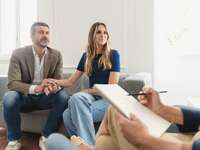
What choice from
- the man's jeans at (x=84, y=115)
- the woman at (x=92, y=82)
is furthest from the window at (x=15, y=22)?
the man's jeans at (x=84, y=115)

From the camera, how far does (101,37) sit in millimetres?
2635

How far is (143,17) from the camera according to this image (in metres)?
3.21

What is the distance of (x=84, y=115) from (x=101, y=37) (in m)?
0.77

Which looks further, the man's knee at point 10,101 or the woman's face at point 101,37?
the woman's face at point 101,37

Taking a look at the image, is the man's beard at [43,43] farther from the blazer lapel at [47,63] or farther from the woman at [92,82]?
the woman at [92,82]

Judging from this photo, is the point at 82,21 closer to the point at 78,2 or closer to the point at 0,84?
the point at 78,2

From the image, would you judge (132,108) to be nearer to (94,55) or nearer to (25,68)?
(94,55)

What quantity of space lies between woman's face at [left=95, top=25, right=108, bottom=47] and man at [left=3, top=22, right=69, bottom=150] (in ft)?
1.55

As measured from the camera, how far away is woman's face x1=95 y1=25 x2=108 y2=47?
2.62 meters

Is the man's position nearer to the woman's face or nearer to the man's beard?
the man's beard

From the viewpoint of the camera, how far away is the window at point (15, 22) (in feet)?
12.8

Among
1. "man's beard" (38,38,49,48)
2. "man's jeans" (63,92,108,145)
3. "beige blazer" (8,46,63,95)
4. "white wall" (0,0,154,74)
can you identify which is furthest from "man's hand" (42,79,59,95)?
"white wall" (0,0,154,74)

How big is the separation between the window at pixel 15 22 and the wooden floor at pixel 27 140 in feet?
4.54

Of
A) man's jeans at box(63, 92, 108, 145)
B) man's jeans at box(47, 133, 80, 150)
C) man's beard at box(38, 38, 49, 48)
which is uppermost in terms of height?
man's beard at box(38, 38, 49, 48)
